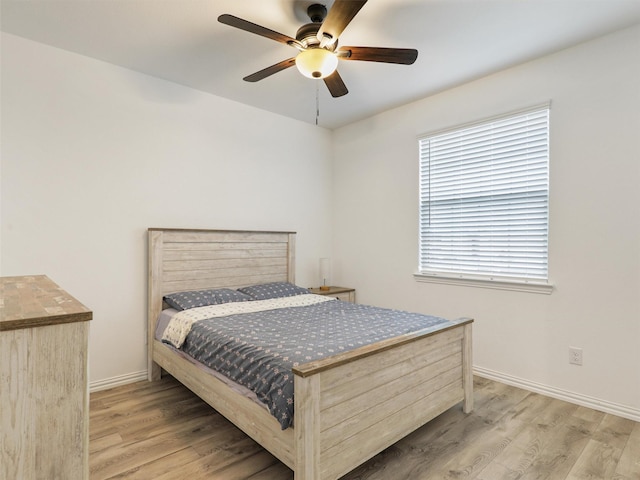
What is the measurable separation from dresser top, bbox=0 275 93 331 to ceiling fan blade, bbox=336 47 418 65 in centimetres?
190

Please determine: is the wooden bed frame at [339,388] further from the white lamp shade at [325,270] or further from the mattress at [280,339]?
the white lamp shade at [325,270]

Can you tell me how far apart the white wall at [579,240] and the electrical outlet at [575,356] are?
4 centimetres

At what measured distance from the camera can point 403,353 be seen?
200 centimetres

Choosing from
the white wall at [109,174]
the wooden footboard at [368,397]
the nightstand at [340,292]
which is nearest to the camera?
the wooden footboard at [368,397]

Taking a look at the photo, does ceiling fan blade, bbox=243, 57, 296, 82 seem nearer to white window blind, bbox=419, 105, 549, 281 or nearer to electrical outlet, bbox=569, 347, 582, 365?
white window blind, bbox=419, 105, 549, 281

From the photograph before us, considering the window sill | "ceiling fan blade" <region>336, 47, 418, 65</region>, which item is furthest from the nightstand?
"ceiling fan blade" <region>336, 47, 418, 65</region>

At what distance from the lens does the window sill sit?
2787mm

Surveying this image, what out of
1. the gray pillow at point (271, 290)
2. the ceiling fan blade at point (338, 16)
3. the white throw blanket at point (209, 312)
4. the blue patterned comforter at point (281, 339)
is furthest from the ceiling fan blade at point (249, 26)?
the gray pillow at point (271, 290)

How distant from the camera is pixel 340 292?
4.08 m

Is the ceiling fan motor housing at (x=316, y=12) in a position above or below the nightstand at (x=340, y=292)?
above

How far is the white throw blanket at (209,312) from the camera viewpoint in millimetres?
2572

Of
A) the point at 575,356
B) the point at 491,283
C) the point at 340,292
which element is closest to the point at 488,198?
the point at 491,283

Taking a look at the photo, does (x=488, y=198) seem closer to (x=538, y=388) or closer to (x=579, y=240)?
(x=579, y=240)

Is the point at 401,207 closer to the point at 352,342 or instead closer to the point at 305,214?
the point at 305,214
